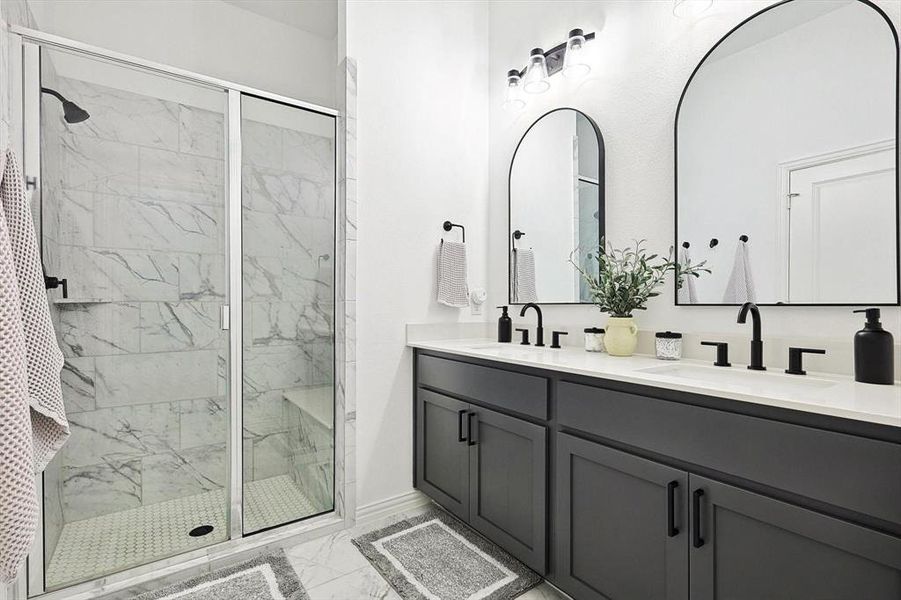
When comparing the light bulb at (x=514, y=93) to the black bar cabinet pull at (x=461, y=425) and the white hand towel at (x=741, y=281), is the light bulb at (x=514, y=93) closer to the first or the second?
the white hand towel at (x=741, y=281)

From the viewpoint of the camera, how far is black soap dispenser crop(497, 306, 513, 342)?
2394mm

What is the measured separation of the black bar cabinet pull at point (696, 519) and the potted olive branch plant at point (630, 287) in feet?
2.41

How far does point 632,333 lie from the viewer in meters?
1.81

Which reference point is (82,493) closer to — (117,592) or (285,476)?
(117,592)

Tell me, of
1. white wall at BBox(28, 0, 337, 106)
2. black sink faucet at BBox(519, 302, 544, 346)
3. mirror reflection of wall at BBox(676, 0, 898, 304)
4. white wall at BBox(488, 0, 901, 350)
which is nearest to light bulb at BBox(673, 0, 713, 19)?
white wall at BBox(488, 0, 901, 350)

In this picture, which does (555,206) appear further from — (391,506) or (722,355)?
(391,506)

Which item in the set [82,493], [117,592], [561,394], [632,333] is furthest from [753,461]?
[82,493]

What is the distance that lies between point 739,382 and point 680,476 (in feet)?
1.04

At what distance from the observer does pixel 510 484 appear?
1.73 metres

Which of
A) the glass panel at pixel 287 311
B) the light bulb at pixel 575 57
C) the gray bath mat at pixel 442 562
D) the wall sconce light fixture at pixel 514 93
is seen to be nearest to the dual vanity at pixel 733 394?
the gray bath mat at pixel 442 562

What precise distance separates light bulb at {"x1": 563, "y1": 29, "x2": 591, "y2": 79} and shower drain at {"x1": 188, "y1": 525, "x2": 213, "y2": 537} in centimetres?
265

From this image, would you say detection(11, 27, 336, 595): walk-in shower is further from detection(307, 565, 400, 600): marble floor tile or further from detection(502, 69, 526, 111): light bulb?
detection(502, 69, 526, 111): light bulb

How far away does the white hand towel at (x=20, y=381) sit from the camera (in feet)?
3.04

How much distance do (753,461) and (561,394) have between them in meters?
0.58
